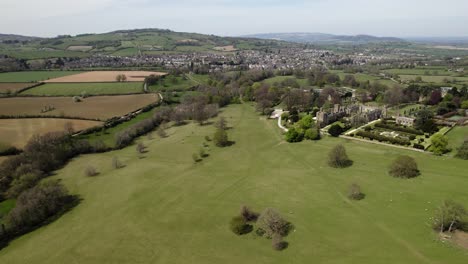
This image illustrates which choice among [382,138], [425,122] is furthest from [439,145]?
[425,122]

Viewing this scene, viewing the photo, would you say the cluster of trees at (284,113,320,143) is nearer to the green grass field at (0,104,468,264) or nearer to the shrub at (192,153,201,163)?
the green grass field at (0,104,468,264)

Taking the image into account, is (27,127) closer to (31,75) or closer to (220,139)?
(220,139)

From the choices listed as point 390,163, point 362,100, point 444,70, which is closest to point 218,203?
point 390,163

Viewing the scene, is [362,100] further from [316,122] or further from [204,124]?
[204,124]

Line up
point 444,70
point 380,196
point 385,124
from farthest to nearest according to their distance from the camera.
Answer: point 444,70 → point 385,124 → point 380,196

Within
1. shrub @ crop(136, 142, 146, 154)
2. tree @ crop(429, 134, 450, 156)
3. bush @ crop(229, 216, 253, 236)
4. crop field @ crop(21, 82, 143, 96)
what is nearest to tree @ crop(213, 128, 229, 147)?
shrub @ crop(136, 142, 146, 154)

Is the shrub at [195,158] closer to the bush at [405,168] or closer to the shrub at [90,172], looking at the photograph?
the shrub at [90,172]
